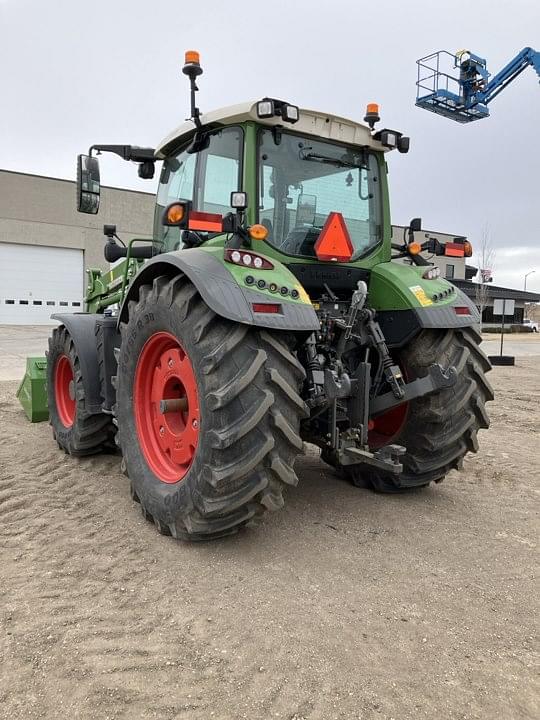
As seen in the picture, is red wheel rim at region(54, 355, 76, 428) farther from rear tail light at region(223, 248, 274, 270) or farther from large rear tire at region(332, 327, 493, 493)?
large rear tire at region(332, 327, 493, 493)

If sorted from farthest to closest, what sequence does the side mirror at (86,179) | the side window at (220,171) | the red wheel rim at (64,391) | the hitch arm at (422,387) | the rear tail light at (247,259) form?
the red wheel rim at (64,391), the side mirror at (86,179), the side window at (220,171), the hitch arm at (422,387), the rear tail light at (247,259)

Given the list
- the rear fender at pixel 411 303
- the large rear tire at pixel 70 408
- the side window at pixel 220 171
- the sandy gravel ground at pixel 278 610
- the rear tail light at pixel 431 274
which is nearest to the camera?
the sandy gravel ground at pixel 278 610

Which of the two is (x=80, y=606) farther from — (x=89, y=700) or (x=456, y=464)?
(x=456, y=464)

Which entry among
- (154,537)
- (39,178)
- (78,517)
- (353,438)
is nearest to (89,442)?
(78,517)

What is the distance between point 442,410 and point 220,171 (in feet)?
7.04

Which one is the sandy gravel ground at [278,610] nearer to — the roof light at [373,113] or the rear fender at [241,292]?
the rear fender at [241,292]

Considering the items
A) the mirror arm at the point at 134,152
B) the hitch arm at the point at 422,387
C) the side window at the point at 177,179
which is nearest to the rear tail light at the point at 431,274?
the hitch arm at the point at 422,387

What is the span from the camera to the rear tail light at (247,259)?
9.95ft

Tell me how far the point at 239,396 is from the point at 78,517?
59.4 inches

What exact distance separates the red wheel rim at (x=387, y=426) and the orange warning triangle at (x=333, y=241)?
1144 mm

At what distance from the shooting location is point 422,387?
3506mm

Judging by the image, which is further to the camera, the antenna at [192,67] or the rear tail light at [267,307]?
the antenna at [192,67]

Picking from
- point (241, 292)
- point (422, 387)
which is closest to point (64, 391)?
point (241, 292)

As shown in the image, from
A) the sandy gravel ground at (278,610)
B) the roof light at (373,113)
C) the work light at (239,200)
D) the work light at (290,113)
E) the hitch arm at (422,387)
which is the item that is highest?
the roof light at (373,113)
